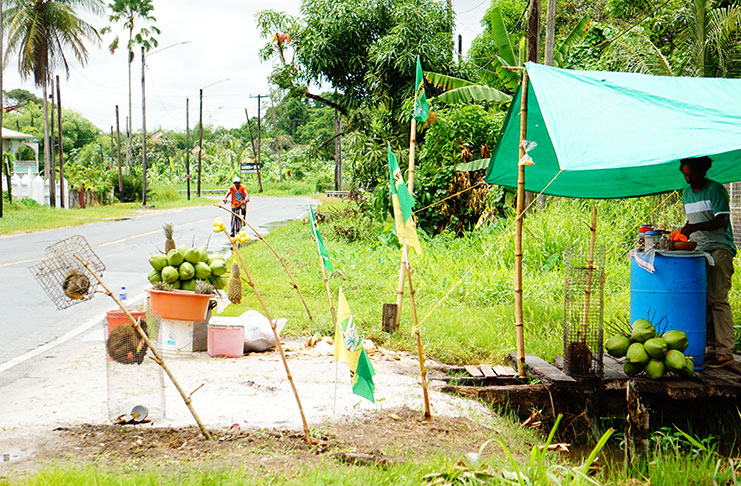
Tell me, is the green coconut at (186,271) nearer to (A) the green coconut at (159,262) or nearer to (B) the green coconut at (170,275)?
(B) the green coconut at (170,275)

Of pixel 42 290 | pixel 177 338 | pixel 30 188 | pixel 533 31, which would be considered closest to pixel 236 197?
pixel 42 290

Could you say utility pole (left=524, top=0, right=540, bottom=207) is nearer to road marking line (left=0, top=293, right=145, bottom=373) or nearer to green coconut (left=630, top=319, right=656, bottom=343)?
green coconut (left=630, top=319, right=656, bottom=343)

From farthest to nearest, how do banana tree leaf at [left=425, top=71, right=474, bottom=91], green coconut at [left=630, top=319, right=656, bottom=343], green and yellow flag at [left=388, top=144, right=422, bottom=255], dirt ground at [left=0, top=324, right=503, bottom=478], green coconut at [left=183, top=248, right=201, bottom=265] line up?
banana tree leaf at [left=425, top=71, right=474, bottom=91]
green coconut at [left=183, top=248, right=201, bottom=265]
green coconut at [left=630, top=319, right=656, bottom=343]
green and yellow flag at [left=388, top=144, right=422, bottom=255]
dirt ground at [left=0, top=324, right=503, bottom=478]

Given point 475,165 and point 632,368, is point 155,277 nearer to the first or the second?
point 632,368

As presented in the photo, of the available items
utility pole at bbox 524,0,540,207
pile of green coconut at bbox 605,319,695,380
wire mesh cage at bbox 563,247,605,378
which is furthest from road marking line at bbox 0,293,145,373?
utility pole at bbox 524,0,540,207

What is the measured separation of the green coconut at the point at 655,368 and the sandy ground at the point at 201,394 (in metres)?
1.36

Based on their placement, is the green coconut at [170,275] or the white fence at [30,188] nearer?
the green coconut at [170,275]

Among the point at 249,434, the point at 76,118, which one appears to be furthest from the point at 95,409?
the point at 76,118

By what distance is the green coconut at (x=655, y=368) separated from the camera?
530 centimetres

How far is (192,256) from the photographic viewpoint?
6.21 metres

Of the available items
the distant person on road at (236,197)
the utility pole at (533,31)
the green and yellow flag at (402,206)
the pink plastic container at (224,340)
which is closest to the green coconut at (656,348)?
the green and yellow flag at (402,206)

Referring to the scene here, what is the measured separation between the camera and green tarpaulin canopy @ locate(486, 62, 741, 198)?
4598mm

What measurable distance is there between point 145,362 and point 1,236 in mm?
15720

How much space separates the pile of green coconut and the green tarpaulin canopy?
1.37 meters
